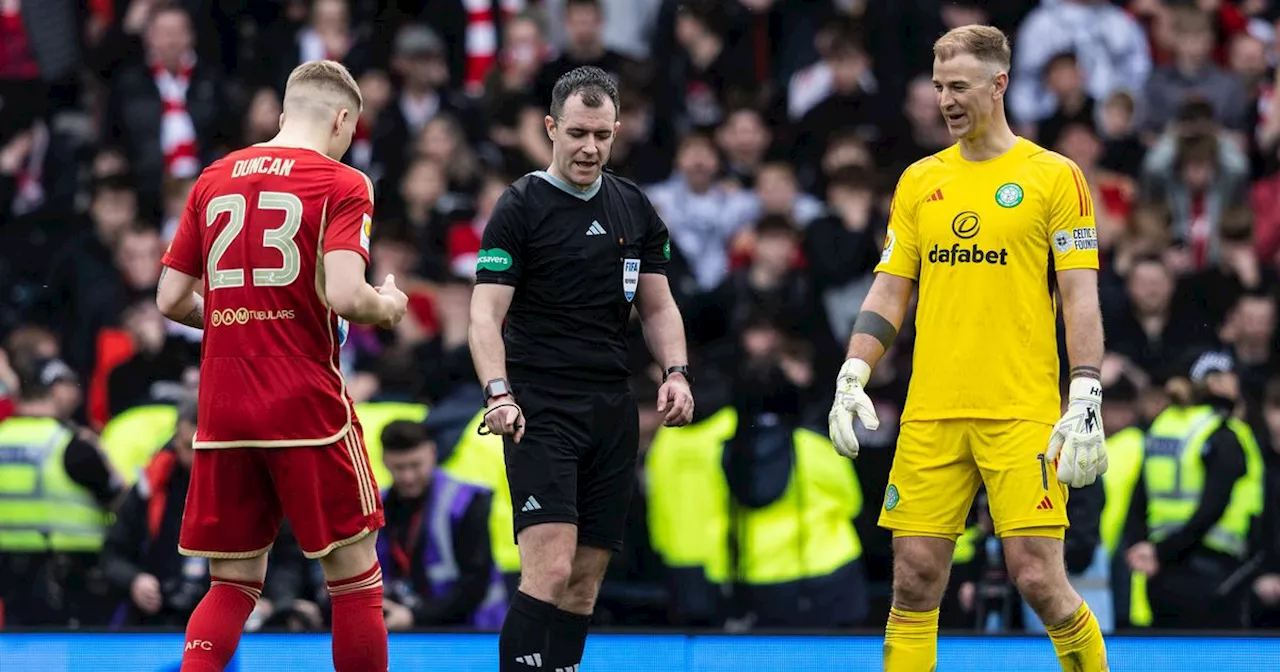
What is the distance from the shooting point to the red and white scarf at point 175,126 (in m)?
14.0

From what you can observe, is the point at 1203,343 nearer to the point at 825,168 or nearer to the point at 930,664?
the point at 825,168

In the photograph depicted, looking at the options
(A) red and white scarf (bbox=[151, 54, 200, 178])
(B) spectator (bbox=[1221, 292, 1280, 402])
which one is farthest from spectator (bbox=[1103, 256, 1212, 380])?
(A) red and white scarf (bbox=[151, 54, 200, 178])

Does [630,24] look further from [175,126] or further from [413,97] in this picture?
[175,126]

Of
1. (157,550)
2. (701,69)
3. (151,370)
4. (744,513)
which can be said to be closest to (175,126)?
(151,370)

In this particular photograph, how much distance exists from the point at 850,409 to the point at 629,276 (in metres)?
0.96

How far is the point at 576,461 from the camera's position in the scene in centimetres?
693

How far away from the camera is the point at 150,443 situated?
34.6 ft

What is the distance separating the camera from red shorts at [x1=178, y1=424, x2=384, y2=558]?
6.42m

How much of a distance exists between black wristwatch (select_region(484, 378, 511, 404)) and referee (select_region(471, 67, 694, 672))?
1 cm

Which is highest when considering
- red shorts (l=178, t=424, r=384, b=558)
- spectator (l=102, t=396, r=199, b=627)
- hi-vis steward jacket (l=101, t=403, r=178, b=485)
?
red shorts (l=178, t=424, r=384, b=558)

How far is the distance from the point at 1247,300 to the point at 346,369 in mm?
5135

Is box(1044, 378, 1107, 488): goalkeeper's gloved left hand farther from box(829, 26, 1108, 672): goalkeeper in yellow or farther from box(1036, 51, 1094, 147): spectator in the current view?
box(1036, 51, 1094, 147): spectator

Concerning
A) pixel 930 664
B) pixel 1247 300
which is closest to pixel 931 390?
pixel 930 664

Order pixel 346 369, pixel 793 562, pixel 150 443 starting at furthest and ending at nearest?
pixel 346 369
pixel 150 443
pixel 793 562
